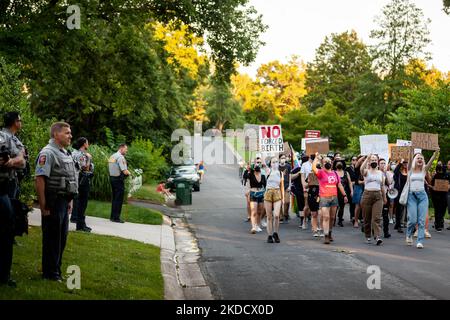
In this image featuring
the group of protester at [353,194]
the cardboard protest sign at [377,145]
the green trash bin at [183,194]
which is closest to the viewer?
the group of protester at [353,194]

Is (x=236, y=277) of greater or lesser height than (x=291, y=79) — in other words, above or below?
below

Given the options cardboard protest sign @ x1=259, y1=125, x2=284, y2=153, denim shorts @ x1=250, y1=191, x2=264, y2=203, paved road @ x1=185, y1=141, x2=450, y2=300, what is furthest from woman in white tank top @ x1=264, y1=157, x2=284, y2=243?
cardboard protest sign @ x1=259, y1=125, x2=284, y2=153

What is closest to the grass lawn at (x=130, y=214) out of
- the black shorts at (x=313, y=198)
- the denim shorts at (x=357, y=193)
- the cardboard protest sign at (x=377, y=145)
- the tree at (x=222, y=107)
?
the black shorts at (x=313, y=198)

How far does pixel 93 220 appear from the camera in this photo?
649 inches

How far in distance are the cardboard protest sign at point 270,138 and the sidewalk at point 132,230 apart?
4.71 metres

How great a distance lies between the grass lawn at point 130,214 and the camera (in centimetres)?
1766

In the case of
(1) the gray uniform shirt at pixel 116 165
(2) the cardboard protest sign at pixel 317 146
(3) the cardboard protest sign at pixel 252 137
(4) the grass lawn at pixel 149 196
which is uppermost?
(3) the cardboard protest sign at pixel 252 137

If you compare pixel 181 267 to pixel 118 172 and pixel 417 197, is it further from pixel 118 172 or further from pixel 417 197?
pixel 118 172

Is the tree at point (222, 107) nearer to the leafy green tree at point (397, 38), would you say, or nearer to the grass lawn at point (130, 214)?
the leafy green tree at point (397, 38)

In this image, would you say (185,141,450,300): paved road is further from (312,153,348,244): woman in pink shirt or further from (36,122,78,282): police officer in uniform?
(36,122,78,282): police officer in uniform

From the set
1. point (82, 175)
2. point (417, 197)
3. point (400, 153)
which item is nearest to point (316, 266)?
point (417, 197)
